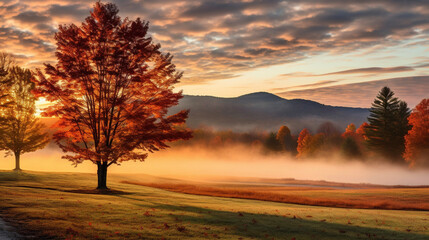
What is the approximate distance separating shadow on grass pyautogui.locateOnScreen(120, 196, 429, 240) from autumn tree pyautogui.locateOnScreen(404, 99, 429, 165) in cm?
4894

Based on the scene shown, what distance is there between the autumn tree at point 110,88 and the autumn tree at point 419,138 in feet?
158

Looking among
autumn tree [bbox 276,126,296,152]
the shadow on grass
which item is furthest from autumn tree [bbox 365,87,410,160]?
the shadow on grass

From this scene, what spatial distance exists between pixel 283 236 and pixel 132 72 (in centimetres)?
1713

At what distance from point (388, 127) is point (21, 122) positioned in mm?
63031

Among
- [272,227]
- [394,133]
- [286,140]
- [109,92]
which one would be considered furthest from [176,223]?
[286,140]

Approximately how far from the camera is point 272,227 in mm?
16438

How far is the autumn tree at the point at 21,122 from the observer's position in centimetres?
4431

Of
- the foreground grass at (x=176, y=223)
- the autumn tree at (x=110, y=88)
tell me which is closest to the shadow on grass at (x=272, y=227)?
the foreground grass at (x=176, y=223)

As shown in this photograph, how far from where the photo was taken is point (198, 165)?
109 meters

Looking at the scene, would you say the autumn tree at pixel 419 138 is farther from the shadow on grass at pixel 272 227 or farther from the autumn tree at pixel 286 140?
the autumn tree at pixel 286 140

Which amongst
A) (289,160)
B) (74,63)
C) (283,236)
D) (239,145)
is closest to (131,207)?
(283,236)

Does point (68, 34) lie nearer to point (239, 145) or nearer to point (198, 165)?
point (198, 165)

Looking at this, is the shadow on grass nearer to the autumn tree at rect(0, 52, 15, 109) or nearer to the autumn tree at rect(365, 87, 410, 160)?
the autumn tree at rect(0, 52, 15, 109)

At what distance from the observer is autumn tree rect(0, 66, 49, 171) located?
145ft
